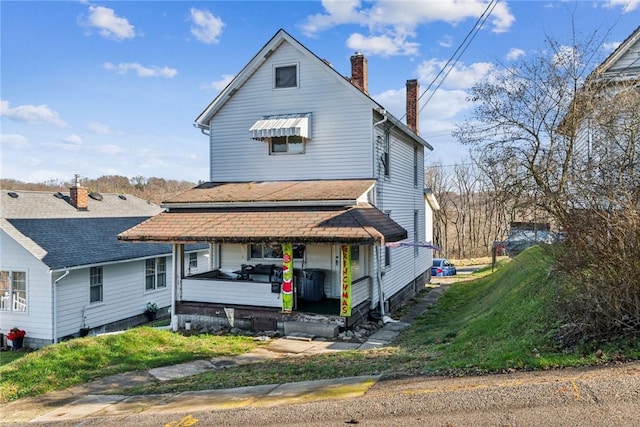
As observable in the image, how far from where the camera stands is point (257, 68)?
1662 cm

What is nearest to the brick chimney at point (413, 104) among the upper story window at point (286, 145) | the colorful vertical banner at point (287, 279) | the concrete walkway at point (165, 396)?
the upper story window at point (286, 145)

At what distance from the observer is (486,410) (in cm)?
492

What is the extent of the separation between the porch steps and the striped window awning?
254 inches

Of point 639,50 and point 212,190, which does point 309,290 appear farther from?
point 639,50

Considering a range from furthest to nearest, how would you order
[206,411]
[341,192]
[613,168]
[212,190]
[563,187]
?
[212,190] → [341,192] → [563,187] → [613,168] → [206,411]

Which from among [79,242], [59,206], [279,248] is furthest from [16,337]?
[279,248]

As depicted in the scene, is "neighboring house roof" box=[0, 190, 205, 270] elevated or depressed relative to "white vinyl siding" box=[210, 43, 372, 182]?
depressed

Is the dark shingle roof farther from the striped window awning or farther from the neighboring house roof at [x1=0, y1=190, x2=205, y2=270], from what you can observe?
the striped window awning

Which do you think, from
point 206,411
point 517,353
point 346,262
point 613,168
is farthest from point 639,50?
point 206,411

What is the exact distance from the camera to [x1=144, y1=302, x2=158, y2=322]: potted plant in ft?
66.7

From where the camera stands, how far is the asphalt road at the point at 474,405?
4660 millimetres

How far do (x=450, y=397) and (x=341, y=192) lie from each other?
29.7ft

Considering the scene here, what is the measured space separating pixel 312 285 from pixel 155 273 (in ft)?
34.2


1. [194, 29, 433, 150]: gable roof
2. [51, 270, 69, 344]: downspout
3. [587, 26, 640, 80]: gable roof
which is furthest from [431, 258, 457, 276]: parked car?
[51, 270, 69, 344]: downspout
